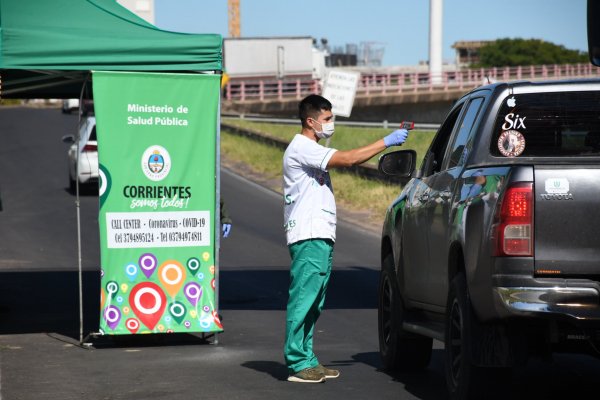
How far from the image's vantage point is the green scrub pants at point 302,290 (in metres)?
8.44

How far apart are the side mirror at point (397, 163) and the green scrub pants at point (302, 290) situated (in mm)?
662

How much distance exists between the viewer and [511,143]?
714 centimetres

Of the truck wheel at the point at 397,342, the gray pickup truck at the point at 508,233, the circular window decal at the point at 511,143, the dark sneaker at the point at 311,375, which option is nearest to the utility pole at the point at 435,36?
the truck wheel at the point at 397,342

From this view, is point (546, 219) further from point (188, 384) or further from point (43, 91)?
point (43, 91)

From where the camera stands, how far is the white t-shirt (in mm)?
8492

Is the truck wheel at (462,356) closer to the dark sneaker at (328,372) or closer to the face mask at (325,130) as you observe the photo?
the dark sneaker at (328,372)

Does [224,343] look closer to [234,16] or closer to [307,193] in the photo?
[307,193]

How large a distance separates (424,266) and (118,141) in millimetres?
3403

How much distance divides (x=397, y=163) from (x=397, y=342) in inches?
50.6

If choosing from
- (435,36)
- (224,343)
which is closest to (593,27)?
(224,343)

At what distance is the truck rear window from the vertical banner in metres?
3.85

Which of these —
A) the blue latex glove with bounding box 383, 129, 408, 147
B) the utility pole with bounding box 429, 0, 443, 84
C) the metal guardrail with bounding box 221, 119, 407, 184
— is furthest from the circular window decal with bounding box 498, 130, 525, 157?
the utility pole with bounding box 429, 0, 443, 84

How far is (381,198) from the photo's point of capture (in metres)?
25.0

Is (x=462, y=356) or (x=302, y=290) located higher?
(x=302, y=290)
